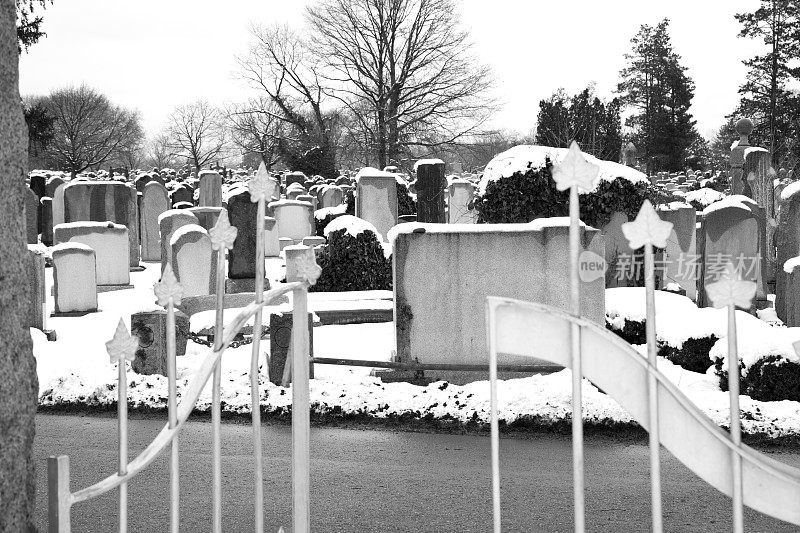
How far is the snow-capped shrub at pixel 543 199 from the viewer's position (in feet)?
39.6

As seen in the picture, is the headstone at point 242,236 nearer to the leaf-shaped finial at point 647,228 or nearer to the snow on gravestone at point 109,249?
the snow on gravestone at point 109,249

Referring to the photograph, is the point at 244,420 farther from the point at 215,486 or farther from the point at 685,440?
the point at 685,440

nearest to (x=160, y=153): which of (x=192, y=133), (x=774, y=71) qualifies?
→ (x=192, y=133)

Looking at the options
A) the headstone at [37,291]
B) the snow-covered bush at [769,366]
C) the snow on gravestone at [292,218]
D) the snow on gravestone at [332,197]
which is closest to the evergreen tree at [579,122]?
the snow on gravestone at [332,197]

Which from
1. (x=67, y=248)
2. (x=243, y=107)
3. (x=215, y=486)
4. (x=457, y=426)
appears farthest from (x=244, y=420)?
(x=243, y=107)

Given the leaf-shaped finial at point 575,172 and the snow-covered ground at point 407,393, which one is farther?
the snow-covered ground at point 407,393

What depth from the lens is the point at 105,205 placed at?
20.8 m

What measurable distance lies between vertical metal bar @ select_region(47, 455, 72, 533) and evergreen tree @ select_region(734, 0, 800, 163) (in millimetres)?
44417

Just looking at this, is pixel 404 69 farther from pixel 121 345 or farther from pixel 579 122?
pixel 121 345

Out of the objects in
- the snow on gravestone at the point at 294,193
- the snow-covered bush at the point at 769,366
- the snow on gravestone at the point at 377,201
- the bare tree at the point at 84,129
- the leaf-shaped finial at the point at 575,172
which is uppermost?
the bare tree at the point at 84,129

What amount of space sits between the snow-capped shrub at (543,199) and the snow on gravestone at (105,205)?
10.9m

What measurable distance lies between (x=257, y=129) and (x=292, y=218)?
995 inches

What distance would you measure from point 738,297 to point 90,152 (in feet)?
227

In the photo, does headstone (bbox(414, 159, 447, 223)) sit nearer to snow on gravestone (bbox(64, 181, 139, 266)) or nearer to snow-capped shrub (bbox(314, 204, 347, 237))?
snow-capped shrub (bbox(314, 204, 347, 237))
